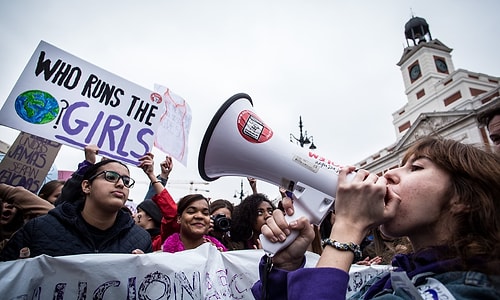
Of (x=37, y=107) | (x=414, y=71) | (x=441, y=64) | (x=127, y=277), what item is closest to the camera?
(x=127, y=277)

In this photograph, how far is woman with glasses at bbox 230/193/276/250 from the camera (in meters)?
3.12

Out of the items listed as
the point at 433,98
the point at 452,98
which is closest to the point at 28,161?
the point at 452,98

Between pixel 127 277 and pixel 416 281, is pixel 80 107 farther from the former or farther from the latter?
pixel 416 281

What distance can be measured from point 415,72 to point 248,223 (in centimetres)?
3696

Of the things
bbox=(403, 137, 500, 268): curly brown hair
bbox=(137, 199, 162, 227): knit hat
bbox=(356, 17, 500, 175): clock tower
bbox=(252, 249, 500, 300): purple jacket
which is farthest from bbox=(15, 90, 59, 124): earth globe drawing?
bbox=(356, 17, 500, 175): clock tower

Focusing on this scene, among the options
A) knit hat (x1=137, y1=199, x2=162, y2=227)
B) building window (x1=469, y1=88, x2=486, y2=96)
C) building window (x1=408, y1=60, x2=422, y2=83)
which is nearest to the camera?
knit hat (x1=137, y1=199, x2=162, y2=227)

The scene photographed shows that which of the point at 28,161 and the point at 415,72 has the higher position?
the point at 415,72

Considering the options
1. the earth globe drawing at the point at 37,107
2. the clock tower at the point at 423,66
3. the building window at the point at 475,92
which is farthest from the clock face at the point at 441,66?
the earth globe drawing at the point at 37,107

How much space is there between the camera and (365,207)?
0.95 m

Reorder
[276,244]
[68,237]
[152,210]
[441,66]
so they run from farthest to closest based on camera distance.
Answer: [441,66] → [152,210] → [68,237] → [276,244]

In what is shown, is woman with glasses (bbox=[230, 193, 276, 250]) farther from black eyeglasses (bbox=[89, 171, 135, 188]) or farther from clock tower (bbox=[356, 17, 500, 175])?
clock tower (bbox=[356, 17, 500, 175])

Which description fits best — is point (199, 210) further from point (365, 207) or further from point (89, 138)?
point (365, 207)

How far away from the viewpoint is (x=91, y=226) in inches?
80.6

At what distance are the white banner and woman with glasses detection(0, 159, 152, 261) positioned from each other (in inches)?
8.4
